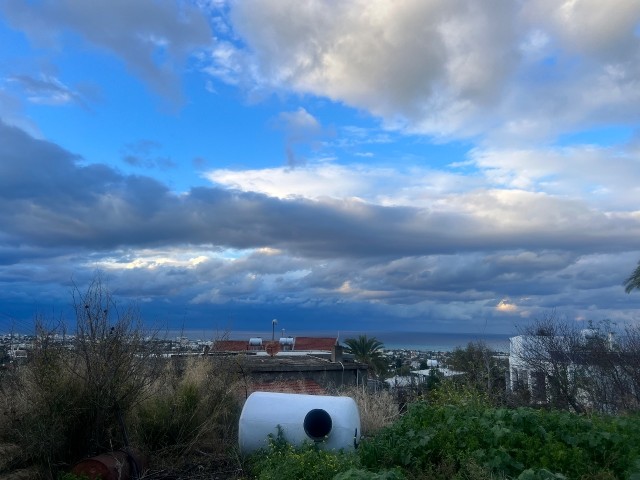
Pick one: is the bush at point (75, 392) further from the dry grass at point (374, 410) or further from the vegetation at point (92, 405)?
the dry grass at point (374, 410)

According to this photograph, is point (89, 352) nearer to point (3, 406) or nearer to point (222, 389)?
point (3, 406)

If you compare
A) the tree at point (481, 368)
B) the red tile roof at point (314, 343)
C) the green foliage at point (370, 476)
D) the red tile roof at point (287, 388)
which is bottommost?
the green foliage at point (370, 476)

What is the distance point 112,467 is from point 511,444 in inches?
196

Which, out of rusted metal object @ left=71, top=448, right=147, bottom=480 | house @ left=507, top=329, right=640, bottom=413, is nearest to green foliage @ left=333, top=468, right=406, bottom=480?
rusted metal object @ left=71, top=448, right=147, bottom=480

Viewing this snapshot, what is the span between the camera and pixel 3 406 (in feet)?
30.6

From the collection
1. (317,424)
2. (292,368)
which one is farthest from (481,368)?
(292,368)

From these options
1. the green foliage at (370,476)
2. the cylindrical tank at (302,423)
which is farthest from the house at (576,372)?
the green foliage at (370,476)

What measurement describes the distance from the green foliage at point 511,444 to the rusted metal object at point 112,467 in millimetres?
3247

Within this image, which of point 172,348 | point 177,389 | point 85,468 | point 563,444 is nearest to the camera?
point 563,444

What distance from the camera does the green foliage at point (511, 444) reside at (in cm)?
668

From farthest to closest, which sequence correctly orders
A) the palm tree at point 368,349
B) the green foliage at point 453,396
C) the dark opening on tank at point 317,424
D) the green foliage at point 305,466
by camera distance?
the palm tree at point 368,349 → the green foliage at point 453,396 → the dark opening on tank at point 317,424 → the green foliage at point 305,466

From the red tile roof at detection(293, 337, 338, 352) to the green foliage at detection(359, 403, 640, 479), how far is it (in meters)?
31.3

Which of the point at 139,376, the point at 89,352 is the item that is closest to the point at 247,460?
the point at 139,376

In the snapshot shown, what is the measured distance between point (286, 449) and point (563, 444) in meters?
3.91
